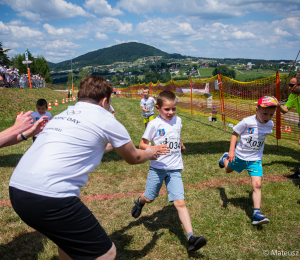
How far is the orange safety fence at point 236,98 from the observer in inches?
306

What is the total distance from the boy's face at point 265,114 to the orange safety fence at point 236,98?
3.70 metres

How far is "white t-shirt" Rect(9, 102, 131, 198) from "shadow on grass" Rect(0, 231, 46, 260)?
1983mm

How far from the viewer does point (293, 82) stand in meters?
5.52

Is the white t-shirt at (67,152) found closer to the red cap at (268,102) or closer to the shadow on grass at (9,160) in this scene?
the red cap at (268,102)

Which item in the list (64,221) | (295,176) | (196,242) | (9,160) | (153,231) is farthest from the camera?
(9,160)

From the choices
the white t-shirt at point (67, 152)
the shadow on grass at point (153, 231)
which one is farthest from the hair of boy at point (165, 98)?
the shadow on grass at point (153, 231)

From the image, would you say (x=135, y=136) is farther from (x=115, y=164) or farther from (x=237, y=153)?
(x=237, y=153)

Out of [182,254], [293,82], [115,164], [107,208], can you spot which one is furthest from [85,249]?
[293,82]

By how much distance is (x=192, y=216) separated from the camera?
4035 millimetres

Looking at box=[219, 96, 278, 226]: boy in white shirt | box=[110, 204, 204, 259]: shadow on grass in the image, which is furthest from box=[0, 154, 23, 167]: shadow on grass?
box=[219, 96, 278, 226]: boy in white shirt

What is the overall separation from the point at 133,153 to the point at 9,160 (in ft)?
22.3

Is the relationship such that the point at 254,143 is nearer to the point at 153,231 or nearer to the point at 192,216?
the point at 192,216

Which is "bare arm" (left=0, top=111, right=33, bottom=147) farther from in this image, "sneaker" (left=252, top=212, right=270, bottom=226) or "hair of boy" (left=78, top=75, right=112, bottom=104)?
"sneaker" (left=252, top=212, right=270, bottom=226)

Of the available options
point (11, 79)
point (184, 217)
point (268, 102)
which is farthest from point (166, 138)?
point (11, 79)
